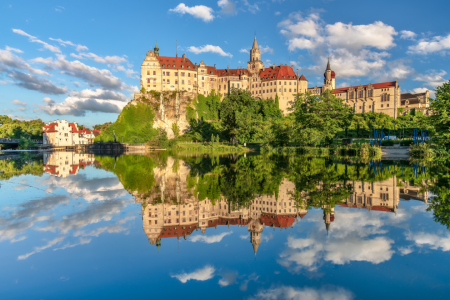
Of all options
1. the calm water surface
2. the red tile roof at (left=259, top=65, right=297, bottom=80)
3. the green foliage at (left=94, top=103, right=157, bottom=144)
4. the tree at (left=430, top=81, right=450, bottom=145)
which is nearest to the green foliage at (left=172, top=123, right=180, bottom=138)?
the green foliage at (left=94, top=103, right=157, bottom=144)

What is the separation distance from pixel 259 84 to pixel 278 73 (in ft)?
25.5

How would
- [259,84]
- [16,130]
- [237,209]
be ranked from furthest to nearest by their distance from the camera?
[259,84], [16,130], [237,209]

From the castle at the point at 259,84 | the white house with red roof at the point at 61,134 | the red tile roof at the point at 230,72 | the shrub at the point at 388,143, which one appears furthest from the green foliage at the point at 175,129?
the shrub at the point at 388,143

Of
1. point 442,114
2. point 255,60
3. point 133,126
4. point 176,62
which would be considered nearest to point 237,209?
point 442,114

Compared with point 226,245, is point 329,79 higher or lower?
higher

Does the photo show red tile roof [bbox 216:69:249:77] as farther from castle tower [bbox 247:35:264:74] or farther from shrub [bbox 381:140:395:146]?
shrub [bbox 381:140:395:146]

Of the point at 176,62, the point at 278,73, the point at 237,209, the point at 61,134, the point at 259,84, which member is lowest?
the point at 237,209

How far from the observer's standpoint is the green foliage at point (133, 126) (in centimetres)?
7906

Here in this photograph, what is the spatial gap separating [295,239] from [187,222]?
129 inches

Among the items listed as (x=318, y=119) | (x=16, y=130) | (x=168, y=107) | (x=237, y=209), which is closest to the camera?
(x=237, y=209)

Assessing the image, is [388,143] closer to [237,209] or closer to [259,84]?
[237,209]

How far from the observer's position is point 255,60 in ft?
346

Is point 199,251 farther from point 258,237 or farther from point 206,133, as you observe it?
point 206,133

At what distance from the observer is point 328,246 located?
6449mm
